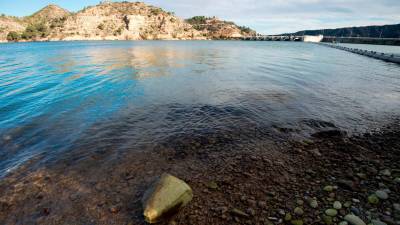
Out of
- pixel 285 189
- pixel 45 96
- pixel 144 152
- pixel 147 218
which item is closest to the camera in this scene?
pixel 147 218

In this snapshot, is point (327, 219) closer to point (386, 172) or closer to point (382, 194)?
point (382, 194)

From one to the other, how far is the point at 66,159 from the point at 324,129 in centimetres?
1391

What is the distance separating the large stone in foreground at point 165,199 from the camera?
6336mm

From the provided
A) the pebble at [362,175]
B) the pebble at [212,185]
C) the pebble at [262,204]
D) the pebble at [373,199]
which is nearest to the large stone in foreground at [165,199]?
the pebble at [212,185]

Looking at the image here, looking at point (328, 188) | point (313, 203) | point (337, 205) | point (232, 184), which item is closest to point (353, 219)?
point (337, 205)

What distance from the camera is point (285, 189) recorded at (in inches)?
302

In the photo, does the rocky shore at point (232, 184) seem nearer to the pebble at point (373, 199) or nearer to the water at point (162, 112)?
the pebble at point (373, 199)

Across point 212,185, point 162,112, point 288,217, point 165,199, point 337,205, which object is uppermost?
point 165,199

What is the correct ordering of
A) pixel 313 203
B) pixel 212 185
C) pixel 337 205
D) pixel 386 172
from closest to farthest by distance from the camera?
pixel 337 205 → pixel 313 203 → pixel 212 185 → pixel 386 172

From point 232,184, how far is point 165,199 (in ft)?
8.98

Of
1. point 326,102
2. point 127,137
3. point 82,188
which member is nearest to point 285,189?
point 82,188

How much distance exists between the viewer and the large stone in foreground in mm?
6336

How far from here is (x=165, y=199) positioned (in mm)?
6535

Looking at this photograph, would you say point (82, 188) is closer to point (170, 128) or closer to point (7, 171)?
point (7, 171)
